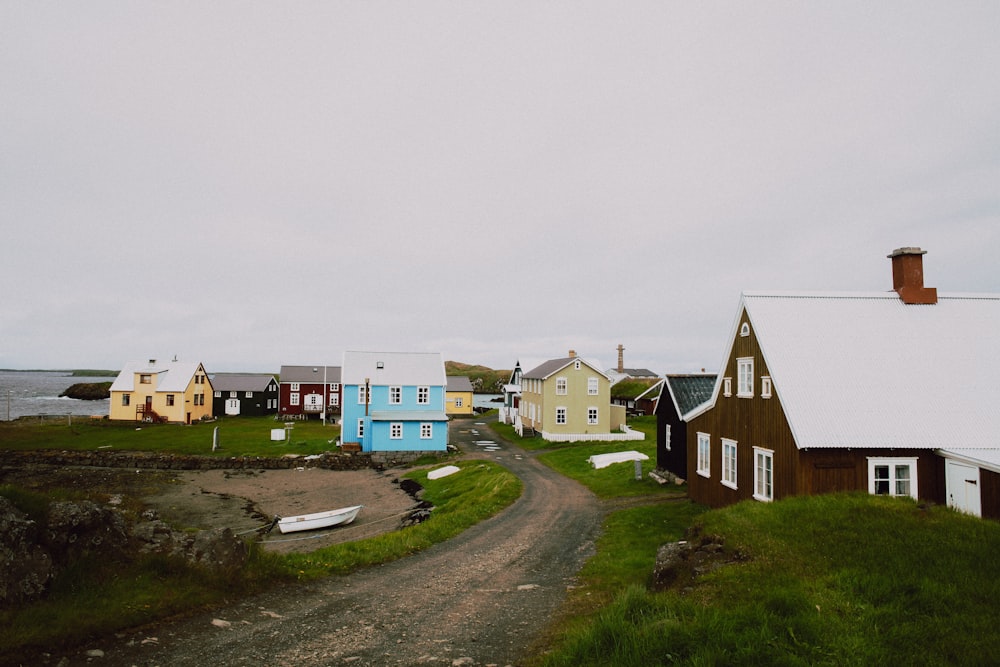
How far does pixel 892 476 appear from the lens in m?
16.3

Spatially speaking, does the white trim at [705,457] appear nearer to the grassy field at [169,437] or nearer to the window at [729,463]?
the window at [729,463]

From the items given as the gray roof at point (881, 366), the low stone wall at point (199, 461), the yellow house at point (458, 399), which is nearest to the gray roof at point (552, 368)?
the low stone wall at point (199, 461)

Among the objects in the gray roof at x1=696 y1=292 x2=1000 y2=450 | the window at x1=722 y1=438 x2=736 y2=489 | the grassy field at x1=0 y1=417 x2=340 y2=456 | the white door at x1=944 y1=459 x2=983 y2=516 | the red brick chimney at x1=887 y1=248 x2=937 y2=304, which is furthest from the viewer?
the grassy field at x1=0 y1=417 x2=340 y2=456

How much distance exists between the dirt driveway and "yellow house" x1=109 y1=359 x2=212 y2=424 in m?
60.7

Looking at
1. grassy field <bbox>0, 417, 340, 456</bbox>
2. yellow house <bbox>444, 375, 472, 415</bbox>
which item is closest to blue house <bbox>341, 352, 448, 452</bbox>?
grassy field <bbox>0, 417, 340, 456</bbox>

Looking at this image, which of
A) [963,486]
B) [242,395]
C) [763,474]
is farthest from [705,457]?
[242,395]

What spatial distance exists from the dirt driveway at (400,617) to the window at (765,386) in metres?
7.82

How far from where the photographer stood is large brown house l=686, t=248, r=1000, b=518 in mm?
16234

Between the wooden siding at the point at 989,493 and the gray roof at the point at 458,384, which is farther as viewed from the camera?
the gray roof at the point at 458,384

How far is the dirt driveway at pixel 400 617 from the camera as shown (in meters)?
9.45

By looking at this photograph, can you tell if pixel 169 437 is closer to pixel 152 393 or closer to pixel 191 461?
pixel 191 461

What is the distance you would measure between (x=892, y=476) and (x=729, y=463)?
229 inches

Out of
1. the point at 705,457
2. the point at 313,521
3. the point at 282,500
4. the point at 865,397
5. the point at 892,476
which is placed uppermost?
the point at 865,397

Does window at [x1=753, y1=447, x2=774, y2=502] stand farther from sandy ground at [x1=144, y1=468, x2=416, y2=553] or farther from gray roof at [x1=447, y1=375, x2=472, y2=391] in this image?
gray roof at [x1=447, y1=375, x2=472, y2=391]
